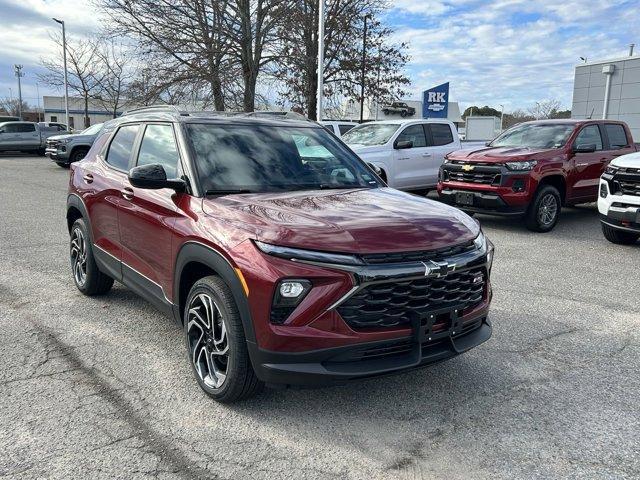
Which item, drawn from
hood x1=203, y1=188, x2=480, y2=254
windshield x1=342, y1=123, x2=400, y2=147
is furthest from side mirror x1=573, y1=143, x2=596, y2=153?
hood x1=203, y1=188, x2=480, y2=254

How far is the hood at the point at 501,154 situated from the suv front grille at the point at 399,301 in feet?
21.0

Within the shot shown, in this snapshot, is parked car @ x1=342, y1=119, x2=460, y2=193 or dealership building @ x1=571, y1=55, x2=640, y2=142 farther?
dealership building @ x1=571, y1=55, x2=640, y2=142

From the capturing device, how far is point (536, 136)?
Answer: 10086mm

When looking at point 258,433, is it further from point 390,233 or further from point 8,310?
point 8,310

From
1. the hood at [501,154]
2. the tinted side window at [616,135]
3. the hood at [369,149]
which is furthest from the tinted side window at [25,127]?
the tinted side window at [616,135]

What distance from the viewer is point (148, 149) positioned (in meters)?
4.38

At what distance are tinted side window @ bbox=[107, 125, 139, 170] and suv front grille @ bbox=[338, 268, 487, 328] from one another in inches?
105

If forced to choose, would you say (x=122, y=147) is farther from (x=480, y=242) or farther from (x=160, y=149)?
(x=480, y=242)

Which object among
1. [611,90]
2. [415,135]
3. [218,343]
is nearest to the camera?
[218,343]

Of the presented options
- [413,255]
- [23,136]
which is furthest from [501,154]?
[23,136]

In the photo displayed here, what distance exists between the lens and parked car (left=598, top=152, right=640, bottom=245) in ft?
24.8

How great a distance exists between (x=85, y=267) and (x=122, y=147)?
50.7 inches

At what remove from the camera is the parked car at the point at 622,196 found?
755cm

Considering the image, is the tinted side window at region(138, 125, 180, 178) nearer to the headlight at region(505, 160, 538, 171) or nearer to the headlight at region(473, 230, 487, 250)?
the headlight at region(473, 230, 487, 250)
